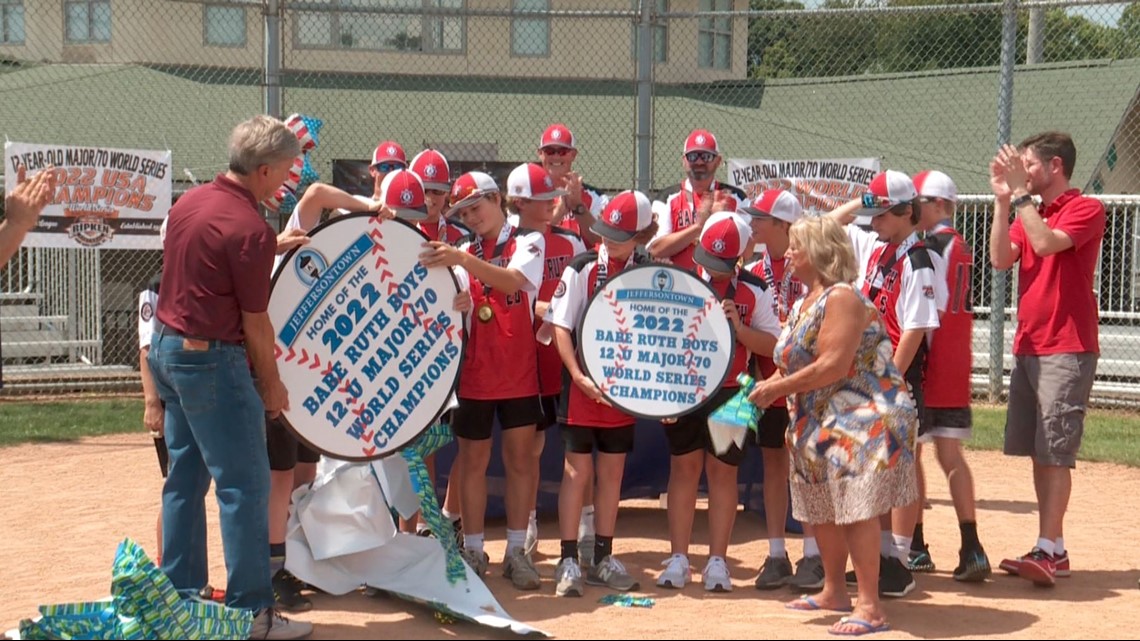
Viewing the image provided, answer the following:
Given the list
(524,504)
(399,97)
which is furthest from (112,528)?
(399,97)

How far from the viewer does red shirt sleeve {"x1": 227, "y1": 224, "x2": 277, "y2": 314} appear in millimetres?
4734

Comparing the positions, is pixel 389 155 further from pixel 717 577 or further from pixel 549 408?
pixel 717 577

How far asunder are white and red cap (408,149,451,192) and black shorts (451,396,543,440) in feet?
3.79

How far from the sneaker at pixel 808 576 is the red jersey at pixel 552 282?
142 centimetres

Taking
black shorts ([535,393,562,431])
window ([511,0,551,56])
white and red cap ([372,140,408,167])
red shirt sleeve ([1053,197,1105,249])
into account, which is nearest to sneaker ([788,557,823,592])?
black shorts ([535,393,562,431])

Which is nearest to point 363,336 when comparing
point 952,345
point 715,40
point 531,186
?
point 531,186

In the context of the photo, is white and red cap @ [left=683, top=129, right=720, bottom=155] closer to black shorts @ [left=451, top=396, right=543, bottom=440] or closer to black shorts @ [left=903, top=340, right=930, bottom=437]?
black shorts @ [left=903, top=340, right=930, bottom=437]

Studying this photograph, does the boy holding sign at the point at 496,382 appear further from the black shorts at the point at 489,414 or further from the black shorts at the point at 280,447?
the black shorts at the point at 280,447

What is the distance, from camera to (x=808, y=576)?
6.08 m

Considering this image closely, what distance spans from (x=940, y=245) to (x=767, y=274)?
0.84 metres

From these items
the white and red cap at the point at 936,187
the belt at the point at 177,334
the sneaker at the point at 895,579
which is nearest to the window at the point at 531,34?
the white and red cap at the point at 936,187

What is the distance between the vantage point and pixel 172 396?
505cm

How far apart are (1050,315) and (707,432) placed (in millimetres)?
1770

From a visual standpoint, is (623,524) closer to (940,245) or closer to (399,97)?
(940,245)
